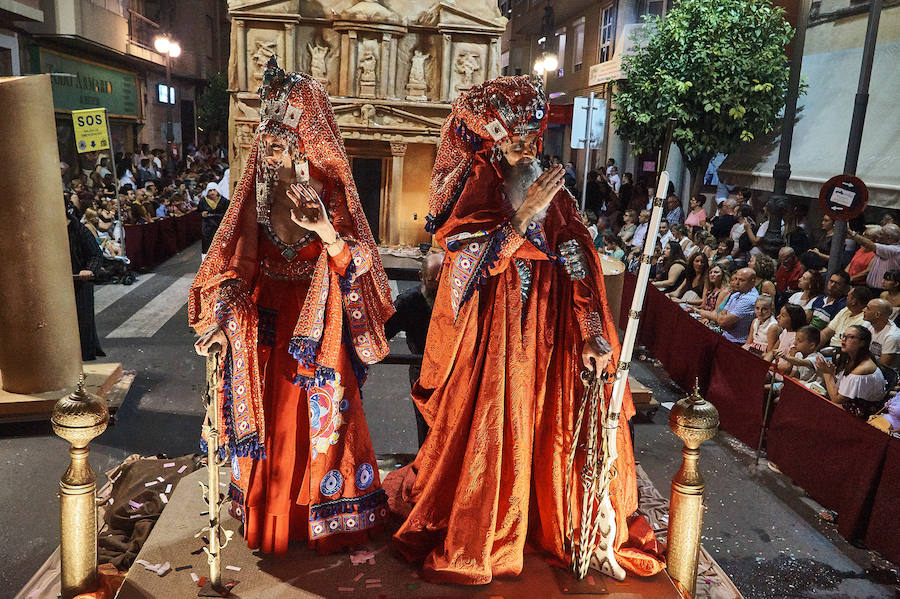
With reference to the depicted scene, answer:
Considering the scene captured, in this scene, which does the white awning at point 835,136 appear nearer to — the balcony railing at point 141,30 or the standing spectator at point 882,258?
the standing spectator at point 882,258

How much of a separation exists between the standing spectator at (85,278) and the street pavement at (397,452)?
443 millimetres

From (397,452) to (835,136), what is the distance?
10.2m

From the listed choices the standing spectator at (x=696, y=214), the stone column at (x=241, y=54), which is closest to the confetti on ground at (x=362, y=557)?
the standing spectator at (x=696, y=214)

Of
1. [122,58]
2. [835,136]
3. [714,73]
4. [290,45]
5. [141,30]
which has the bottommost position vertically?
[835,136]

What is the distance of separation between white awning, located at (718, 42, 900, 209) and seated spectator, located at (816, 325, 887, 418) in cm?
584

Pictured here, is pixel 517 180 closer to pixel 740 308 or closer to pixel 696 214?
pixel 740 308

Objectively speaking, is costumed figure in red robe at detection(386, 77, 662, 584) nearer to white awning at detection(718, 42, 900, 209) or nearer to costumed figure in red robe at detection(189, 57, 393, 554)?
costumed figure in red robe at detection(189, 57, 393, 554)

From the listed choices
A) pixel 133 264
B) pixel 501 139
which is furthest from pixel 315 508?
pixel 133 264

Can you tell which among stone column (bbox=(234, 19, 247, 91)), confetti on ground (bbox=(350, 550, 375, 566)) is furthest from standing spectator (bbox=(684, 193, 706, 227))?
confetti on ground (bbox=(350, 550, 375, 566))

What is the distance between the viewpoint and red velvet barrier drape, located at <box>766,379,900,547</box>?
5.21 meters

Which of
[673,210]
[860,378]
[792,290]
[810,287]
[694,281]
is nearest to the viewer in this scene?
[860,378]

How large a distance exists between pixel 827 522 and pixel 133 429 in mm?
5906

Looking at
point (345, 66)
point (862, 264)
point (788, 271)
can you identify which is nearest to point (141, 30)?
point (345, 66)

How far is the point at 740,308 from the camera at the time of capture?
27.2 ft
